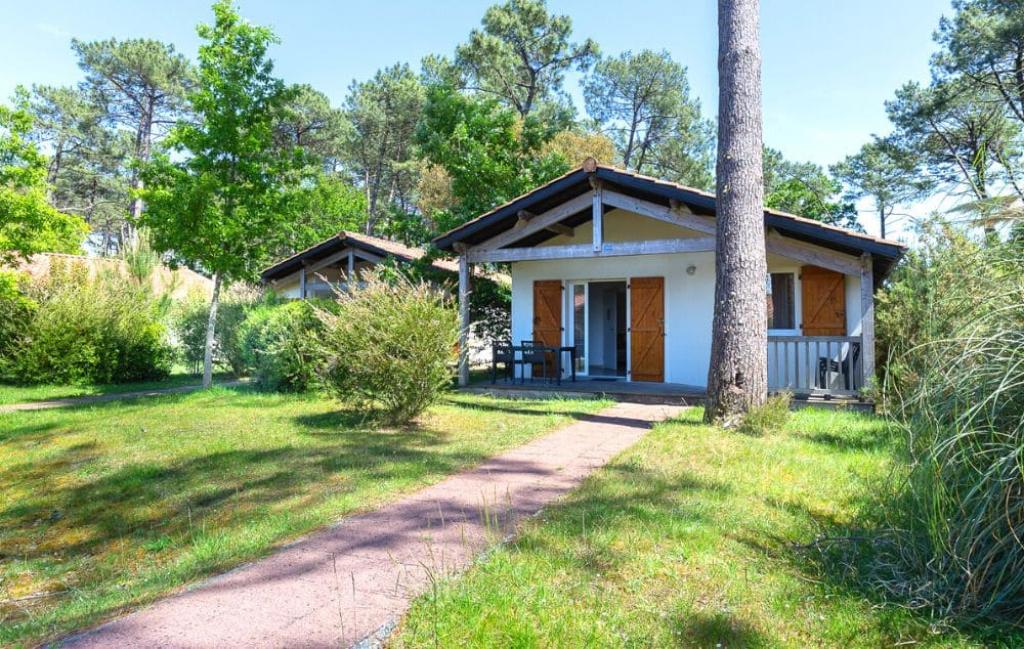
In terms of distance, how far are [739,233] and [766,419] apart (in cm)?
226

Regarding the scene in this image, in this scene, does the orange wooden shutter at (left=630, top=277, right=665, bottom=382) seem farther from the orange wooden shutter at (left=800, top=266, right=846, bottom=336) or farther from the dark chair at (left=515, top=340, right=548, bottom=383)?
the orange wooden shutter at (left=800, top=266, right=846, bottom=336)

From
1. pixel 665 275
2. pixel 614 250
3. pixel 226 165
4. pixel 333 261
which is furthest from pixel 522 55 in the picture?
pixel 614 250

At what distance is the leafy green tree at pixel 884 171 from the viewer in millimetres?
16562

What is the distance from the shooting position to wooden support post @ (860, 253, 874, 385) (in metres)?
9.22

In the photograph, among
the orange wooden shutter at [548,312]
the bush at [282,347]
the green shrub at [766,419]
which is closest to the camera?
the green shrub at [766,419]

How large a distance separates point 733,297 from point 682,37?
281 inches

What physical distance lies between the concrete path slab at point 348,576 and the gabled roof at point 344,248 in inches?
447

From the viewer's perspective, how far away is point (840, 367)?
10.2 metres

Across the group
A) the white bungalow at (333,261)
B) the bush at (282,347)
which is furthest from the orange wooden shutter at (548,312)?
the bush at (282,347)

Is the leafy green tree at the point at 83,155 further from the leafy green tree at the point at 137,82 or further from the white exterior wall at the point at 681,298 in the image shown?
the white exterior wall at the point at 681,298

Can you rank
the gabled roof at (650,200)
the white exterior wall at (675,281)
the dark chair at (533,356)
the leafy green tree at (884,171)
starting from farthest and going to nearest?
the leafy green tree at (884,171) → the dark chair at (533,356) → the white exterior wall at (675,281) → the gabled roof at (650,200)

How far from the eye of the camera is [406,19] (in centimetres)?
1984

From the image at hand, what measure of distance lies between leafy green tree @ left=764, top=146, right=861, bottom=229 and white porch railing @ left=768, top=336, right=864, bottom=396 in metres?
10.5

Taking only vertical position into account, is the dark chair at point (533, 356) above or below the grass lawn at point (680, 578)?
above
